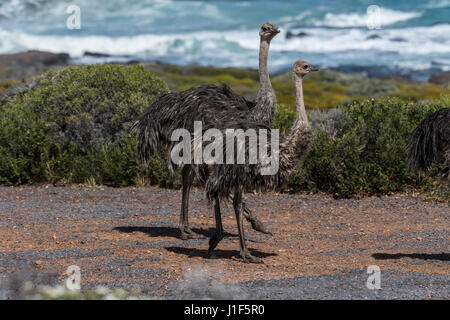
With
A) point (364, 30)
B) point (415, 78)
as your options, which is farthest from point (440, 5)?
point (415, 78)

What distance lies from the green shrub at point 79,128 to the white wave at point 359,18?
4248 cm

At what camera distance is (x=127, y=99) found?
527 inches

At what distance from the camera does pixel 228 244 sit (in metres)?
9.37

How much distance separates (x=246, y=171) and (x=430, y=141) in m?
2.13

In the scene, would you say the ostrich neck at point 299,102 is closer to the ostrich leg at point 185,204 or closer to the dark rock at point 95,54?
the ostrich leg at point 185,204

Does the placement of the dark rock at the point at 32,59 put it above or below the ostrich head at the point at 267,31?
below

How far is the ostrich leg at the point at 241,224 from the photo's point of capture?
798cm

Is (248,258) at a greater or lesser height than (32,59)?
lesser

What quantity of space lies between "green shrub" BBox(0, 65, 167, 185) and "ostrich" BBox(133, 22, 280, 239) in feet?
10.8

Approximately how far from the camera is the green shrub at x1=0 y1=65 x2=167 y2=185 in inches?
516

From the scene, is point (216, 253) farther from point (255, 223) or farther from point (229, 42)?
point (229, 42)

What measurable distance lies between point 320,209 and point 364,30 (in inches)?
1737

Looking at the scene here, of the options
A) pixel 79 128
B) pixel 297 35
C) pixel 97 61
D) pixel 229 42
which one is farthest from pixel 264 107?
pixel 297 35

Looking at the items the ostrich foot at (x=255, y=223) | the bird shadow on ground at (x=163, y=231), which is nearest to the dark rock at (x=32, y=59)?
the bird shadow on ground at (x=163, y=231)
